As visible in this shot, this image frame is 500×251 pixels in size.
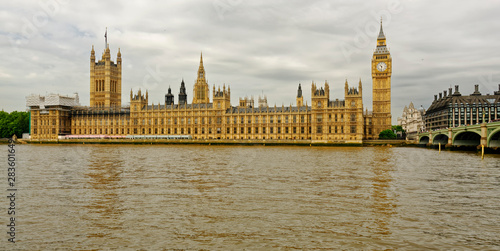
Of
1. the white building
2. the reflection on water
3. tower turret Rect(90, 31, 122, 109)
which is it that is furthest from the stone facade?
the reflection on water

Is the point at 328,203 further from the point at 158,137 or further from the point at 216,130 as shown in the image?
the point at 158,137

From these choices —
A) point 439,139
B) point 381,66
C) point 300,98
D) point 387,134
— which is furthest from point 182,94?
point 439,139

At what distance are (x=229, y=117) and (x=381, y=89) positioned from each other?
4244cm

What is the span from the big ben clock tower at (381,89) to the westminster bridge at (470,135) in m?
12.1

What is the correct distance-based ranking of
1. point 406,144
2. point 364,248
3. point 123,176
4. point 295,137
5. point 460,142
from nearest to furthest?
1. point 364,248
2. point 123,176
3. point 460,142
4. point 406,144
5. point 295,137

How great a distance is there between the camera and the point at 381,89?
11112 cm

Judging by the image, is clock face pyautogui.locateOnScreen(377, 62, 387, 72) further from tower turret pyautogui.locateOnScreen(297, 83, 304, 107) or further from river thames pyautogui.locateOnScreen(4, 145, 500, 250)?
river thames pyautogui.locateOnScreen(4, 145, 500, 250)

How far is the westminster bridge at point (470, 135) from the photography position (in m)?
54.6

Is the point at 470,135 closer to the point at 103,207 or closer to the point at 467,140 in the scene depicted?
the point at 467,140

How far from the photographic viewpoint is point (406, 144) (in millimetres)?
93750

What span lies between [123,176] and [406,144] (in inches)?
3169

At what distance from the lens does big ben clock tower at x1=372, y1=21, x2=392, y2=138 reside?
109 metres

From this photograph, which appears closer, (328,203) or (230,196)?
(328,203)

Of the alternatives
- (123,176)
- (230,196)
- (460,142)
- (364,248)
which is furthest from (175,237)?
(460,142)
